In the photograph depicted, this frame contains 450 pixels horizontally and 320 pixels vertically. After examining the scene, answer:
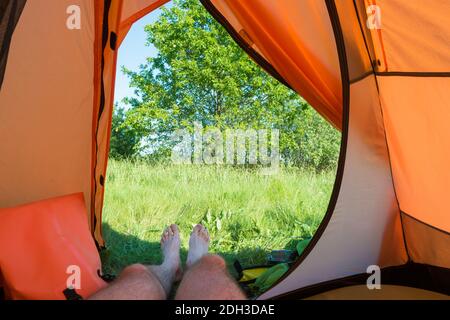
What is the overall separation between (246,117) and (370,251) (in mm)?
5451

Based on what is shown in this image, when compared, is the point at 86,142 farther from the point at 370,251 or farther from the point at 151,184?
the point at 151,184

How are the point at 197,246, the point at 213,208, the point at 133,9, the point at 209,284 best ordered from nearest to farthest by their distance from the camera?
the point at 209,284 < the point at 197,246 < the point at 133,9 < the point at 213,208

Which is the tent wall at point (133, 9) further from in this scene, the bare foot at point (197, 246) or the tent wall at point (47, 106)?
the bare foot at point (197, 246)

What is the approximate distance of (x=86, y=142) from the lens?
204 centimetres

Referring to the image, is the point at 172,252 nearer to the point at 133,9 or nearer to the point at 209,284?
the point at 209,284

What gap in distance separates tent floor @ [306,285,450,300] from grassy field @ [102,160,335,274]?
2.59 feet

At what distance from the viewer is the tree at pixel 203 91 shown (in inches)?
271

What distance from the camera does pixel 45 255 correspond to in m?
1.47

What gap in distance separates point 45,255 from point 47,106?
69 cm

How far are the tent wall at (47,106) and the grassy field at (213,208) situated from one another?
58 centimetres

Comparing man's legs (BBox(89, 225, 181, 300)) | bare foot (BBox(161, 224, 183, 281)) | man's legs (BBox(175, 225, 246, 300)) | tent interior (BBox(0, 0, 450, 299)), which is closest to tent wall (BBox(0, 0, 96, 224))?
tent interior (BBox(0, 0, 450, 299))

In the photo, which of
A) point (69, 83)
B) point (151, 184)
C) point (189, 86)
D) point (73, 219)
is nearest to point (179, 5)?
point (189, 86)

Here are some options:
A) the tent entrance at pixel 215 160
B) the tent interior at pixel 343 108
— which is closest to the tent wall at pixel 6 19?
the tent interior at pixel 343 108

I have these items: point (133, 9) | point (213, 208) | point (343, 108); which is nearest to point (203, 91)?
point (213, 208)
